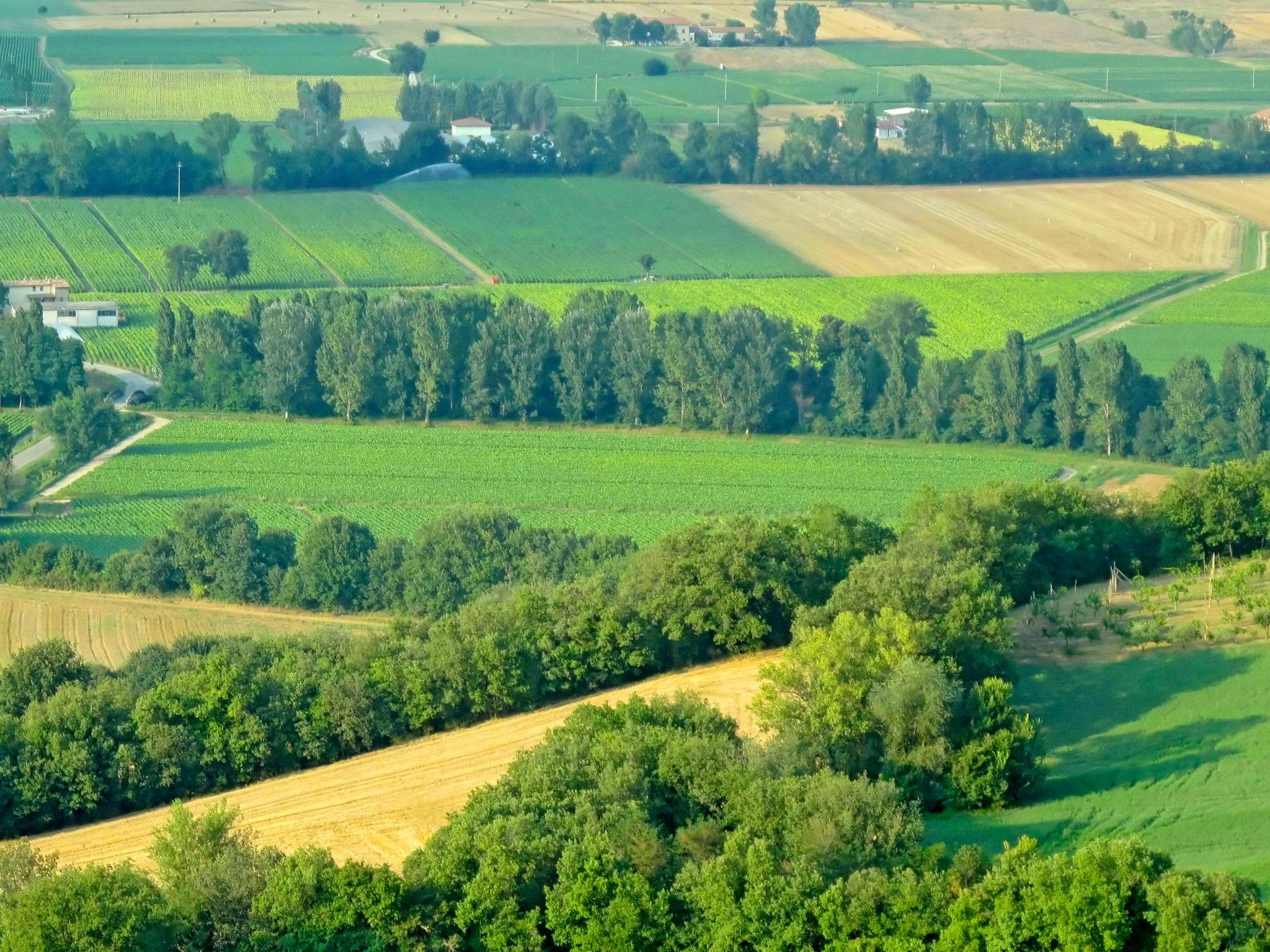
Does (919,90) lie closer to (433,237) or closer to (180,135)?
(433,237)

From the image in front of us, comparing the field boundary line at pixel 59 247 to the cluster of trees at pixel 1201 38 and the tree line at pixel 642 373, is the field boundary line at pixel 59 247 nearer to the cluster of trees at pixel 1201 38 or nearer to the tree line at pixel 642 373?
the tree line at pixel 642 373

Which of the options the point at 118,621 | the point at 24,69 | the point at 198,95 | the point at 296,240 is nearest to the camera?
the point at 118,621

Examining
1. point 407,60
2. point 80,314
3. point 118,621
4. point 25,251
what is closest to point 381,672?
point 118,621

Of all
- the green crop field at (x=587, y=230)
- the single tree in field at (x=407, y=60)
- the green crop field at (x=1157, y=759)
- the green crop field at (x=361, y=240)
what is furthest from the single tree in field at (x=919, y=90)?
the green crop field at (x=1157, y=759)

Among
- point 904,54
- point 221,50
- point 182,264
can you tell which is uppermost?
point 904,54

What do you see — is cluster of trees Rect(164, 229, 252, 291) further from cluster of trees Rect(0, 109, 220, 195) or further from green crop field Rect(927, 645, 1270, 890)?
green crop field Rect(927, 645, 1270, 890)

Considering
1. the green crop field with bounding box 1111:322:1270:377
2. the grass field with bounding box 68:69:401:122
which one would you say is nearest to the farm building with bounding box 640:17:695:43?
the grass field with bounding box 68:69:401:122

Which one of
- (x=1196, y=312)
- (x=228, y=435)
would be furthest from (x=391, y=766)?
(x=1196, y=312)
